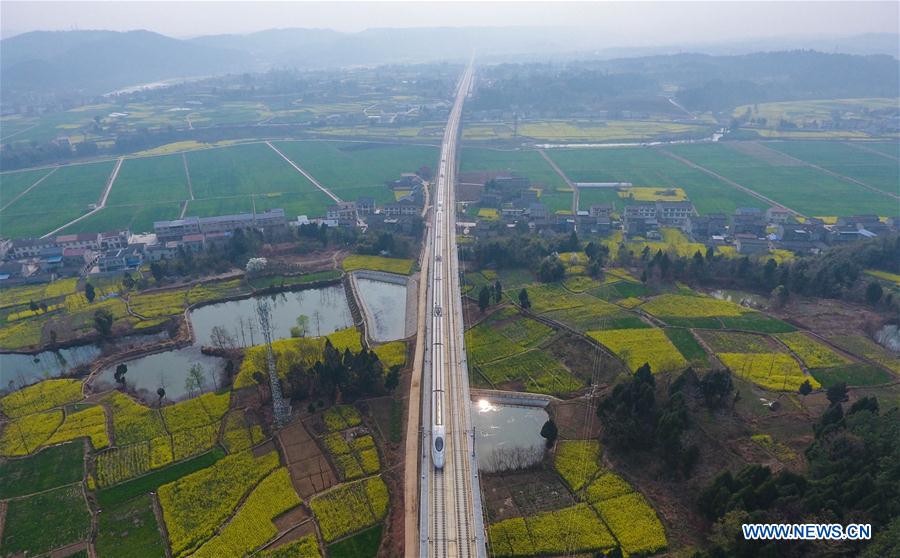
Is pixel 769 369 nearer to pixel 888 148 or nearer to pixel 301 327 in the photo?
pixel 301 327

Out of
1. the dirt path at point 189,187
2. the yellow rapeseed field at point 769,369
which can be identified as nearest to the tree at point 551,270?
the yellow rapeseed field at point 769,369

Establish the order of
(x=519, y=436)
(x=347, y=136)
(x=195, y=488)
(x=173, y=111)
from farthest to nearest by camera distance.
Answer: (x=173, y=111) → (x=347, y=136) → (x=519, y=436) → (x=195, y=488)

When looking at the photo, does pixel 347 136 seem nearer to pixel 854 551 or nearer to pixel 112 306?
pixel 112 306

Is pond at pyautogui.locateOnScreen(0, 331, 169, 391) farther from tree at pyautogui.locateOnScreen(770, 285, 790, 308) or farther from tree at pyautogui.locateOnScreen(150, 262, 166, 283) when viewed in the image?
tree at pyautogui.locateOnScreen(770, 285, 790, 308)

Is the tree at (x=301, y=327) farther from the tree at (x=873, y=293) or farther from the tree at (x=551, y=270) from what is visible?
the tree at (x=873, y=293)

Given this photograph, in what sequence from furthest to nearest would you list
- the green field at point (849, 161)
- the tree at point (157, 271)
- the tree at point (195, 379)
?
the green field at point (849, 161)
the tree at point (157, 271)
the tree at point (195, 379)

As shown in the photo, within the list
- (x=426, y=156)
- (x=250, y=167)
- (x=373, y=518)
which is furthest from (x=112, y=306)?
(x=426, y=156)

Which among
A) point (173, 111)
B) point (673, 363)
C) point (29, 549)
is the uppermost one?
point (173, 111)
